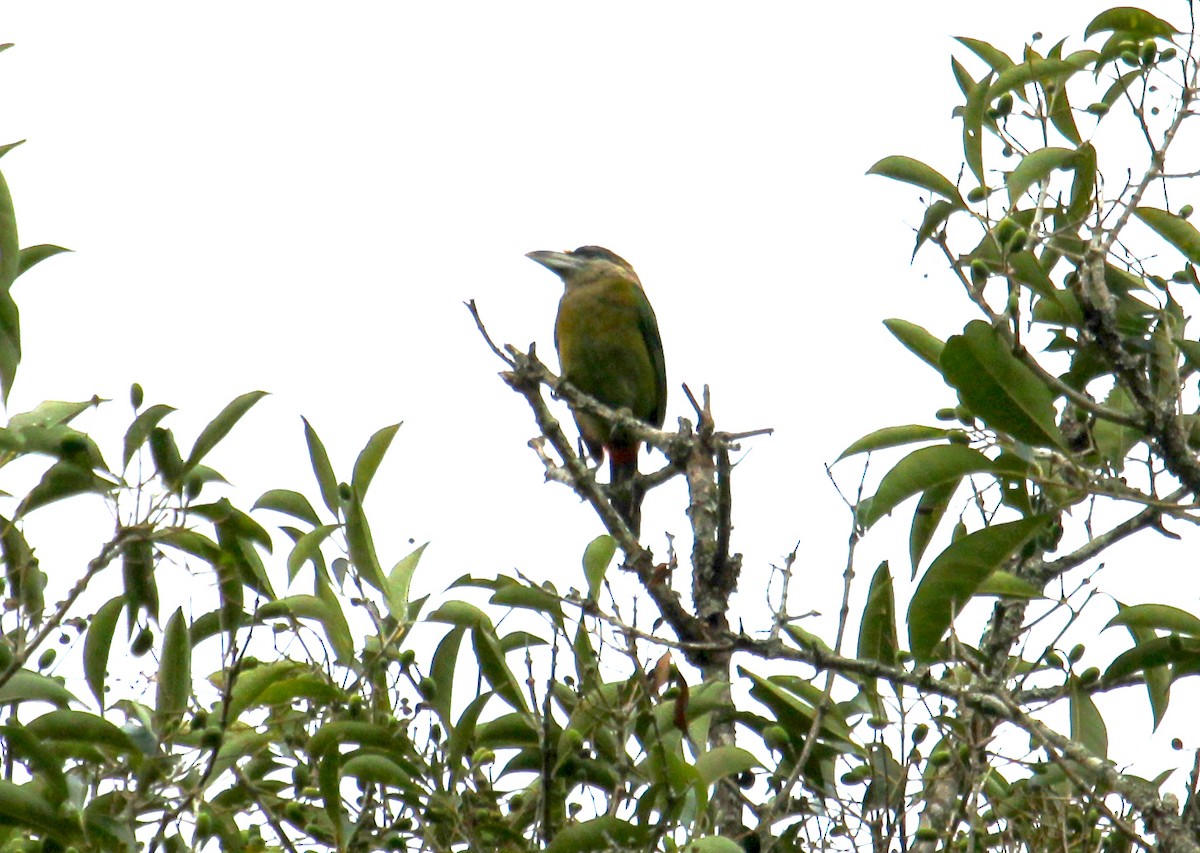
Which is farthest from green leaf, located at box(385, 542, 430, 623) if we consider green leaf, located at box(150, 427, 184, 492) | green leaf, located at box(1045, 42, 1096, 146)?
green leaf, located at box(1045, 42, 1096, 146)

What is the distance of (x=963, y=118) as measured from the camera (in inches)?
121

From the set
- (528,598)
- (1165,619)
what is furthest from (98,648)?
(1165,619)

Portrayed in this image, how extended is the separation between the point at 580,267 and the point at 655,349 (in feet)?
2.08

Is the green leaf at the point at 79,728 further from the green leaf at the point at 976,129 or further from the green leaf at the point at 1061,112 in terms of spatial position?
the green leaf at the point at 1061,112

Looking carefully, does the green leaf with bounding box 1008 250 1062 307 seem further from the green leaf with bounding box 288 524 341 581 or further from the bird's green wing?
the bird's green wing

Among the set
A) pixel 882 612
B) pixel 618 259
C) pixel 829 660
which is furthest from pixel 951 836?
pixel 618 259

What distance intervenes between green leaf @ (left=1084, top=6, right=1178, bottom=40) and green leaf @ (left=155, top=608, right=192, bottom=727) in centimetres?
218

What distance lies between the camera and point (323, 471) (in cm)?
292

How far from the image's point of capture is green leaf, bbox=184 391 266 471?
2.75 m

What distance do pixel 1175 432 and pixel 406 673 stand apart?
4.91 ft

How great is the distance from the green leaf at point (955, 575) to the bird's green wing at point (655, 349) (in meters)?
4.99

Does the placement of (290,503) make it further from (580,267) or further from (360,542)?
(580,267)

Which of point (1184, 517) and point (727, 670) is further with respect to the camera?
point (727, 670)

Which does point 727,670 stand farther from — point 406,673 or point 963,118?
point 963,118
